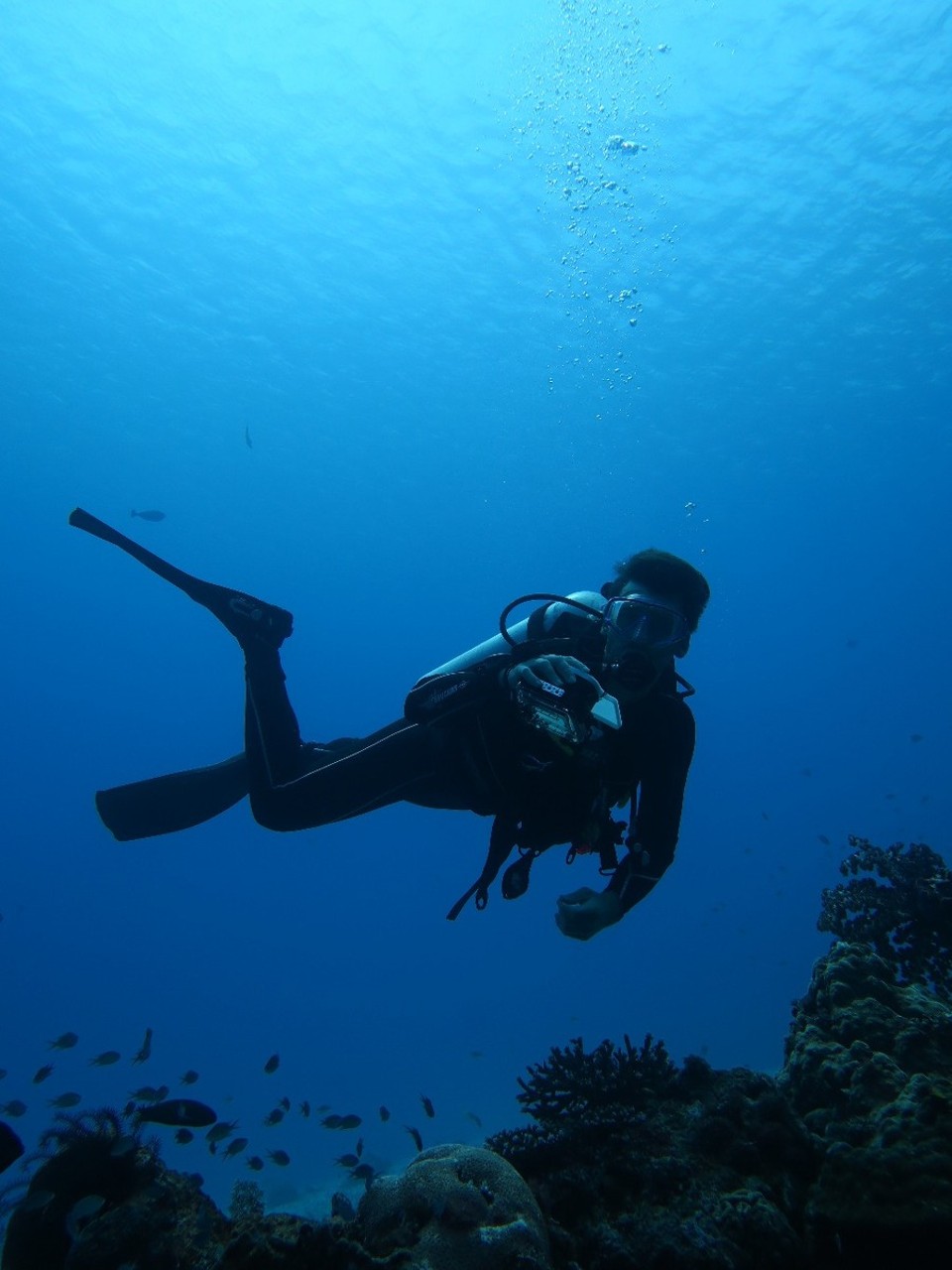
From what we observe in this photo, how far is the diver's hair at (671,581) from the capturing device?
6164 millimetres

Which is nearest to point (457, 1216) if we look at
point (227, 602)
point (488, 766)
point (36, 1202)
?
point (488, 766)

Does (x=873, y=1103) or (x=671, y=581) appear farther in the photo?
(x=671, y=581)

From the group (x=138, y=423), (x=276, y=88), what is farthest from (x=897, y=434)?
(x=138, y=423)

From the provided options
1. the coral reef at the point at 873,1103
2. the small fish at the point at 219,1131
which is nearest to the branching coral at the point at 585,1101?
the coral reef at the point at 873,1103

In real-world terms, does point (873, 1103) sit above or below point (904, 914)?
below

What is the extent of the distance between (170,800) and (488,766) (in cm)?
344

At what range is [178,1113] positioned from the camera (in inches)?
281

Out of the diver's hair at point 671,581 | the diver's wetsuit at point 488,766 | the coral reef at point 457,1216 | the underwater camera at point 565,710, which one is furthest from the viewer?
the diver's hair at point 671,581

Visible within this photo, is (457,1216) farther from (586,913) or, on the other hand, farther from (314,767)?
(314,767)

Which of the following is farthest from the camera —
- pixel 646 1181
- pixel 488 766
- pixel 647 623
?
pixel 647 623

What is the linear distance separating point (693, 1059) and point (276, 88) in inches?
1233

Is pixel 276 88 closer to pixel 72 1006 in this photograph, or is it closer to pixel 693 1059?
pixel 693 1059

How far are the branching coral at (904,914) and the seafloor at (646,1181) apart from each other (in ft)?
6.83

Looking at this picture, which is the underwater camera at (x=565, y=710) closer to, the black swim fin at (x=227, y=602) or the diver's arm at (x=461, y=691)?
the diver's arm at (x=461, y=691)
